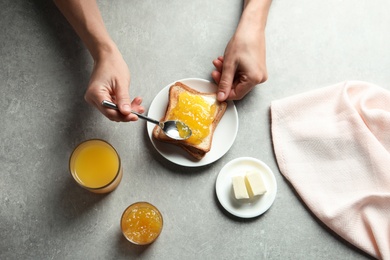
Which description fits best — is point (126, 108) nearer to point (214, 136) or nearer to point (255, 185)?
point (214, 136)

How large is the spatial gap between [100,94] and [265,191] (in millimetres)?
630

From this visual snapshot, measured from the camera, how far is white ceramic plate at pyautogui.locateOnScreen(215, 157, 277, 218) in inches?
56.4

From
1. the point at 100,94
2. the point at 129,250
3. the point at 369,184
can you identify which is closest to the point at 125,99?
the point at 100,94

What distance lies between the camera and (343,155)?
1.48 metres

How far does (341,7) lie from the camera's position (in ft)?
5.30

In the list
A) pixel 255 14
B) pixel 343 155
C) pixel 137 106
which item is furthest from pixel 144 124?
pixel 343 155

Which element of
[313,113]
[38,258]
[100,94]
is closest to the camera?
[100,94]

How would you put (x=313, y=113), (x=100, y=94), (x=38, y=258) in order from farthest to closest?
(x=313, y=113) < (x=38, y=258) < (x=100, y=94)

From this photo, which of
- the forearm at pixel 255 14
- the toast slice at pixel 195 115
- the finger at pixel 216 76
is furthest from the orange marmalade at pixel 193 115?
the forearm at pixel 255 14

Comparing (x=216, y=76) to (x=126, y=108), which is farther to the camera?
(x=216, y=76)

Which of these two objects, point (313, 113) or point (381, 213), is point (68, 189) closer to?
point (313, 113)

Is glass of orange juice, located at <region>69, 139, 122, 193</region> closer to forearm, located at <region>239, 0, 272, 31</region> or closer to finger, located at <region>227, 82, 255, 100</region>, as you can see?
finger, located at <region>227, 82, 255, 100</region>

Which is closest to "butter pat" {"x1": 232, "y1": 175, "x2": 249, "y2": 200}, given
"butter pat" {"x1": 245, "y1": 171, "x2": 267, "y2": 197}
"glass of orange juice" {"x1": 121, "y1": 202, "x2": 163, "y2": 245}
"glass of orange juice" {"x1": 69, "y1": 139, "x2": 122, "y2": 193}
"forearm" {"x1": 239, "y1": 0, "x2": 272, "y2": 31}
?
"butter pat" {"x1": 245, "y1": 171, "x2": 267, "y2": 197}

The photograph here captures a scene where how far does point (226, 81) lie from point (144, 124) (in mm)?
337
